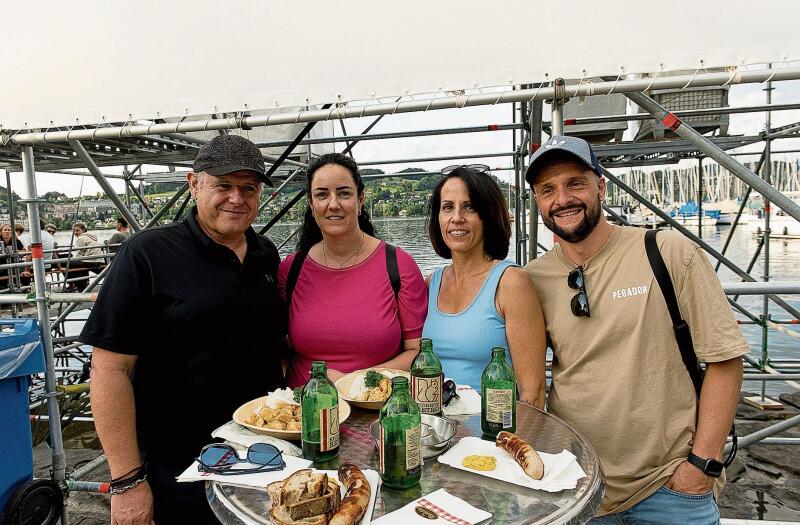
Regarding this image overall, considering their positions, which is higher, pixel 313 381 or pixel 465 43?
pixel 465 43

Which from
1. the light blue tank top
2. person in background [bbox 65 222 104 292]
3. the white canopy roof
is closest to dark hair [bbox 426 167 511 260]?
the light blue tank top

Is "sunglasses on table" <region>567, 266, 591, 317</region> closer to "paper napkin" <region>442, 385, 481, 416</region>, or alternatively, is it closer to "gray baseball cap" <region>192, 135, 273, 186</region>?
"paper napkin" <region>442, 385, 481, 416</region>

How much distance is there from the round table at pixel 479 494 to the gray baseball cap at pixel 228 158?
116 centimetres

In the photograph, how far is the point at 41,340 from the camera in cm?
328

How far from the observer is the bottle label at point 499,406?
1599 mm

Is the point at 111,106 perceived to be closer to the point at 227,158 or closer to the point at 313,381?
the point at 227,158

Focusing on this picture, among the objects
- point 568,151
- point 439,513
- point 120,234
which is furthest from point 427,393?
point 120,234

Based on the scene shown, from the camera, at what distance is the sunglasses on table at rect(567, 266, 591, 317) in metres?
1.92

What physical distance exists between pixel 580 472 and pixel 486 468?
259 mm

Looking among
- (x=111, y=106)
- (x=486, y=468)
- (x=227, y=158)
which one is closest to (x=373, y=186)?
(x=111, y=106)

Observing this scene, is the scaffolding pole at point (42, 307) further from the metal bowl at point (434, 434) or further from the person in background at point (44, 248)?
the person in background at point (44, 248)

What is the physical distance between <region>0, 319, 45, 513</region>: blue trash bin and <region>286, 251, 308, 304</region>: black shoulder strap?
1768mm

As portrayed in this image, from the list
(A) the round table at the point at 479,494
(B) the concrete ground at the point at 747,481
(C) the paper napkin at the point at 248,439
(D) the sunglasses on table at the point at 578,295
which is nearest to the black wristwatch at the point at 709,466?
(A) the round table at the point at 479,494

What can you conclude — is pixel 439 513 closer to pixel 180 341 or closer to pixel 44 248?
pixel 180 341
